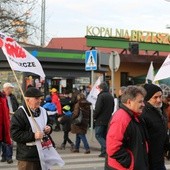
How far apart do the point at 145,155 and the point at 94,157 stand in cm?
760

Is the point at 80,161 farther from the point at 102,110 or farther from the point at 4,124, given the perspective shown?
the point at 4,124

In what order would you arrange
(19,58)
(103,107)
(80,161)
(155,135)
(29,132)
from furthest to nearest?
(103,107) → (80,161) → (19,58) → (29,132) → (155,135)

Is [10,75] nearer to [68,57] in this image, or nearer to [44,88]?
[44,88]

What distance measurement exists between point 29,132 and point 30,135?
0.18ft

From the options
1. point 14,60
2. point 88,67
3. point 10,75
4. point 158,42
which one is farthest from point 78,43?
point 14,60

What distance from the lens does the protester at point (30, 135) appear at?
19.7 ft

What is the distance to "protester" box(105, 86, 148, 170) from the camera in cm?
505

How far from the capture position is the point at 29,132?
603 cm

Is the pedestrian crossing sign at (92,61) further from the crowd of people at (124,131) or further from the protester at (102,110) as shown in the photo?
the crowd of people at (124,131)

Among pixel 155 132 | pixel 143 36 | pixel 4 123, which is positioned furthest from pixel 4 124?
pixel 143 36

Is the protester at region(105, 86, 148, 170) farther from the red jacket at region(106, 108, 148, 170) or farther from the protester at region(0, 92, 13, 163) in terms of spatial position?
the protester at region(0, 92, 13, 163)

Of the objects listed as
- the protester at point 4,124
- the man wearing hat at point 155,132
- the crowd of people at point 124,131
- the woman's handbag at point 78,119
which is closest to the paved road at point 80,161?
the woman's handbag at point 78,119

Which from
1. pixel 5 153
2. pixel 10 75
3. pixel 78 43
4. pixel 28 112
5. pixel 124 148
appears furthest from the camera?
pixel 78 43

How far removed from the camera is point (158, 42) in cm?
3625
